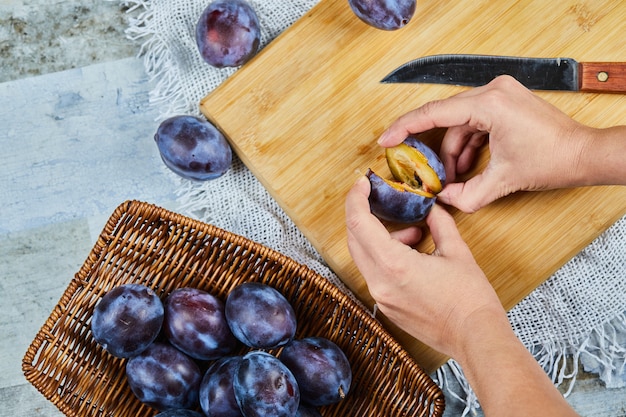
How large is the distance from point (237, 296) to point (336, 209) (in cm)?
27

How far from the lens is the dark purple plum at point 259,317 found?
41.2 inches

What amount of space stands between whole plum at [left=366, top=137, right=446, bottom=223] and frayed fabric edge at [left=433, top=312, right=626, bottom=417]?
0.42m

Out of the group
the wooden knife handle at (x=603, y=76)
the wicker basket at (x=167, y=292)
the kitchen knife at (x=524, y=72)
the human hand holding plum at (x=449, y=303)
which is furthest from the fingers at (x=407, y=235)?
the wooden knife handle at (x=603, y=76)

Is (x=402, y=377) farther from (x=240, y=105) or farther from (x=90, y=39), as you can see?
(x=90, y=39)

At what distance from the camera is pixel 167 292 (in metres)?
1.15

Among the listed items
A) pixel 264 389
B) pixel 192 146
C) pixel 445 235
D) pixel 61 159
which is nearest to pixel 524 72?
pixel 445 235

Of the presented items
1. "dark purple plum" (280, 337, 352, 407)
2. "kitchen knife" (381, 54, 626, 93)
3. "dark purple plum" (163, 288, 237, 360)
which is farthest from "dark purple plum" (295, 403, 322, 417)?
"kitchen knife" (381, 54, 626, 93)

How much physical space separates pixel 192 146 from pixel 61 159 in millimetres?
375

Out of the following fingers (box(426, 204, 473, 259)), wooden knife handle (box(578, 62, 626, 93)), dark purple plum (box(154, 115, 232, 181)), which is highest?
wooden knife handle (box(578, 62, 626, 93))

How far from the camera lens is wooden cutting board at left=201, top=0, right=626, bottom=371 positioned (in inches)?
47.3

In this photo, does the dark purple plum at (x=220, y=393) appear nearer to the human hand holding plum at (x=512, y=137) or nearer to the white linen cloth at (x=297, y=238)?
the white linen cloth at (x=297, y=238)

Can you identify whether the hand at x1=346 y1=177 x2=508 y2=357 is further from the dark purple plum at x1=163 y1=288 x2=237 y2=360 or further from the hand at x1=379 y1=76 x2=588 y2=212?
the dark purple plum at x1=163 y1=288 x2=237 y2=360

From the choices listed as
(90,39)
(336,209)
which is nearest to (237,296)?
(336,209)

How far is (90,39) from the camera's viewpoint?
145 centimetres
